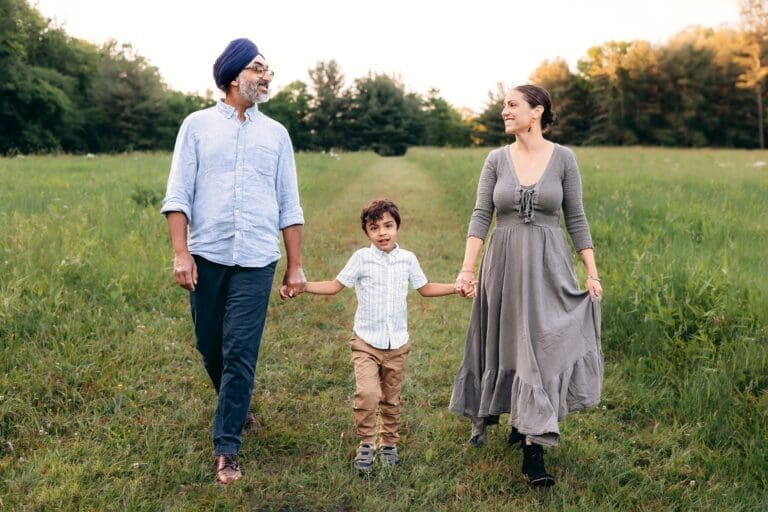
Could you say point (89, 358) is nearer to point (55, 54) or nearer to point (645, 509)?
point (645, 509)

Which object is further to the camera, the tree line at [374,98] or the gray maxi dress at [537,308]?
the tree line at [374,98]

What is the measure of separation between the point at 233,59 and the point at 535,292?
2055 millimetres

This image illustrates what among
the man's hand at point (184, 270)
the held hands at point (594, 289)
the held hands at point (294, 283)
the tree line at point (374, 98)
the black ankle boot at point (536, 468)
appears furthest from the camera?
the tree line at point (374, 98)

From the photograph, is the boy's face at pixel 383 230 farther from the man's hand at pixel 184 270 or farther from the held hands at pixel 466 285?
the man's hand at pixel 184 270

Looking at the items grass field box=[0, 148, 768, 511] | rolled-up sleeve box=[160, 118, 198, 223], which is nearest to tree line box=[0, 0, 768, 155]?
grass field box=[0, 148, 768, 511]

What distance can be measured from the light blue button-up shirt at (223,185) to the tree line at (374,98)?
159 feet

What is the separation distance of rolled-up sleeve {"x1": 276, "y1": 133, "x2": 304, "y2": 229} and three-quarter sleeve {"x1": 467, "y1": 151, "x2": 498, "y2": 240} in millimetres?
1027

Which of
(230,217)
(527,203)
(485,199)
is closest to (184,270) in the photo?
(230,217)

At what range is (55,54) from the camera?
58.1 m

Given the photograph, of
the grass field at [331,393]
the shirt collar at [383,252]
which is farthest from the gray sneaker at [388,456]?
the shirt collar at [383,252]

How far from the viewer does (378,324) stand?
3.64 m

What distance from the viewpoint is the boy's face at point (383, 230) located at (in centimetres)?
363

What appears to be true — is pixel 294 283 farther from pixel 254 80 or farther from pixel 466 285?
pixel 254 80

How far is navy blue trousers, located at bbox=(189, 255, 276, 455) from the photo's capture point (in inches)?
137
